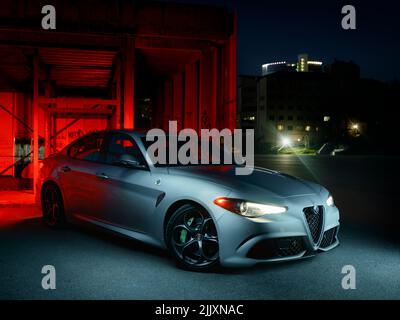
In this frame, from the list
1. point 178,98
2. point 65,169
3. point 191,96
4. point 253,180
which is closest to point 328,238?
point 253,180

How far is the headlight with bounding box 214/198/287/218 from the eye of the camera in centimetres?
496

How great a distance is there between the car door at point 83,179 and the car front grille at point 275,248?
246 centimetres

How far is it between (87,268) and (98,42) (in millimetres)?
7720

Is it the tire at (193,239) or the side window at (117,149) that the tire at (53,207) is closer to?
the side window at (117,149)

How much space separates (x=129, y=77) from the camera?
1184 centimetres

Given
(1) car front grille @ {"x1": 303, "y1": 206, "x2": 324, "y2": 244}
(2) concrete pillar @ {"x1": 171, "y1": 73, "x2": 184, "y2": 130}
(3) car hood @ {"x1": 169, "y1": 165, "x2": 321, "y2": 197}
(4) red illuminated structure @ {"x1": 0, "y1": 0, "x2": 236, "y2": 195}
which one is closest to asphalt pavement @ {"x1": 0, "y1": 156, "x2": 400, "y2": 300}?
(1) car front grille @ {"x1": 303, "y1": 206, "x2": 324, "y2": 244}

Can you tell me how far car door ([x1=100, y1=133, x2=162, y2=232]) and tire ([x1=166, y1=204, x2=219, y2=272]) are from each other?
405 mm

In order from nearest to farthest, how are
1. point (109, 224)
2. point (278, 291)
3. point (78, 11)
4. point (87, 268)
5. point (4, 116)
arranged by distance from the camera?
point (278, 291) → point (87, 268) → point (109, 224) → point (78, 11) → point (4, 116)

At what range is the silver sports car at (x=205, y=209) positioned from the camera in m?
4.94

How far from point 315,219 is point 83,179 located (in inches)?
125

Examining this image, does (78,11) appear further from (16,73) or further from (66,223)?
(66,223)

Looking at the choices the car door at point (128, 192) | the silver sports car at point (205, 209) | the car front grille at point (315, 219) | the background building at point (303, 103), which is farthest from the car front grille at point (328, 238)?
the background building at point (303, 103)

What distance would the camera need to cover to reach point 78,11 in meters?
11.5
